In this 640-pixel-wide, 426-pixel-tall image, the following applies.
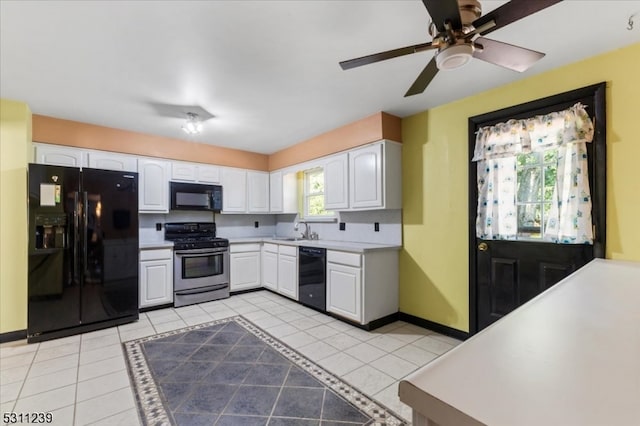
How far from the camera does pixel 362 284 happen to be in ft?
10.6

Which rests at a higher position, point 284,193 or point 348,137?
point 348,137

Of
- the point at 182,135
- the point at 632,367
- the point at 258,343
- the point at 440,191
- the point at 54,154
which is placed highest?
the point at 182,135

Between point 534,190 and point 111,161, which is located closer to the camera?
point 534,190

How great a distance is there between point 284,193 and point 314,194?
557 millimetres

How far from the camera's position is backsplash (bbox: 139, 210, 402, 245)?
3.76 metres

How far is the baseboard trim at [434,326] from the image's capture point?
3038 millimetres

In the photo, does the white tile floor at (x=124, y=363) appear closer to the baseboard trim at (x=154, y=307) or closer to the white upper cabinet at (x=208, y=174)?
the baseboard trim at (x=154, y=307)

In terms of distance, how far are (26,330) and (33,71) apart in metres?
2.58

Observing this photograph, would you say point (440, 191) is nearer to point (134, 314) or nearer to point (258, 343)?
point (258, 343)

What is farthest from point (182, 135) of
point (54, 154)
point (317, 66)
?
point (317, 66)

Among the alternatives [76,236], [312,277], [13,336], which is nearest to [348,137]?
[312,277]

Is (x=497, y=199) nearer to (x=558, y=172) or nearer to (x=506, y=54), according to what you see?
(x=558, y=172)

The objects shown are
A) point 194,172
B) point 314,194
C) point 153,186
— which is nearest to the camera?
point 153,186

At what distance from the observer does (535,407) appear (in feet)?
1.54
